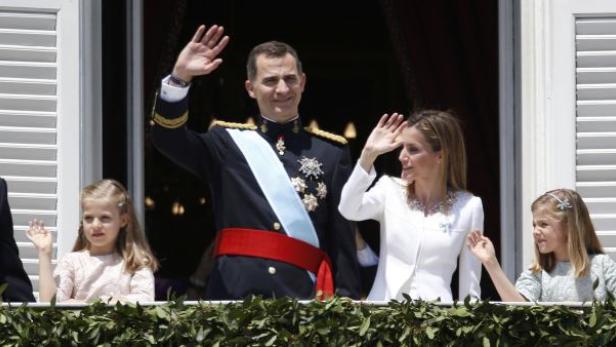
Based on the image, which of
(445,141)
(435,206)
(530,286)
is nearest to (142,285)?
(435,206)

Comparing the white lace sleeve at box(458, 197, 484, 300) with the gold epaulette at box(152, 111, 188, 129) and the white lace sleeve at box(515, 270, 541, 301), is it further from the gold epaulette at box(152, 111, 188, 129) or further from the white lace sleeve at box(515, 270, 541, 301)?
the gold epaulette at box(152, 111, 188, 129)

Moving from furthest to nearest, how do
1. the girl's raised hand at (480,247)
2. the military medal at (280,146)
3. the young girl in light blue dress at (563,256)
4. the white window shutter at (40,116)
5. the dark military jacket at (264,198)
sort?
the white window shutter at (40,116) < the military medal at (280,146) < the dark military jacket at (264,198) < the young girl in light blue dress at (563,256) < the girl's raised hand at (480,247)

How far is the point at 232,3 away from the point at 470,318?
430 centimetres

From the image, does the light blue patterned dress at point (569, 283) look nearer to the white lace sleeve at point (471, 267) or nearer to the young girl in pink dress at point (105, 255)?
the white lace sleeve at point (471, 267)

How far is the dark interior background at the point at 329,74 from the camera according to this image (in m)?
9.43

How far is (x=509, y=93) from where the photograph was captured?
8117mm

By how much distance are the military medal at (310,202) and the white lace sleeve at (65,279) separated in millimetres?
836

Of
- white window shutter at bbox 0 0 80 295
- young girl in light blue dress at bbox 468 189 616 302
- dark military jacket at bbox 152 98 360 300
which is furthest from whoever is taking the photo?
white window shutter at bbox 0 0 80 295

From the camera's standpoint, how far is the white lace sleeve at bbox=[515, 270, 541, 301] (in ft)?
23.6

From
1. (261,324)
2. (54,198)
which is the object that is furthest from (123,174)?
(261,324)

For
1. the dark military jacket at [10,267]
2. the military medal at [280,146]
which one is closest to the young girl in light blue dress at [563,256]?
the military medal at [280,146]

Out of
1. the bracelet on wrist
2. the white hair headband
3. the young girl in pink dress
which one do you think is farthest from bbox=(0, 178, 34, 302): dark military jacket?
the white hair headband

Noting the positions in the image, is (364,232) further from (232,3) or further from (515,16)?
(515,16)

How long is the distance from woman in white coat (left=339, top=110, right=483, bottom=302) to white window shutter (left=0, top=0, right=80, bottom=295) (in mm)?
1226
